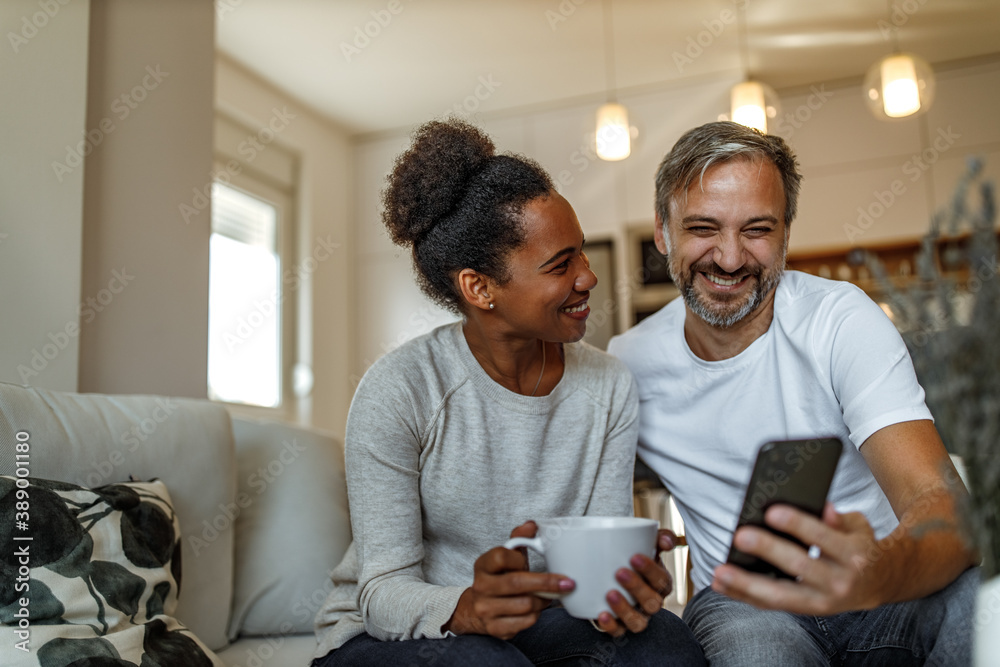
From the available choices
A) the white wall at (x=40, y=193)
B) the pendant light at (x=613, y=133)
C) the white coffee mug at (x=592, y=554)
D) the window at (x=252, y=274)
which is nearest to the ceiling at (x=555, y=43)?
the window at (x=252, y=274)

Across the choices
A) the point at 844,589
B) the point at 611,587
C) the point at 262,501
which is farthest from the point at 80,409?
the point at 844,589

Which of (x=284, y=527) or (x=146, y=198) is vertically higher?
(x=146, y=198)

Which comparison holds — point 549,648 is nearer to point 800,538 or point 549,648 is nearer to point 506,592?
point 506,592

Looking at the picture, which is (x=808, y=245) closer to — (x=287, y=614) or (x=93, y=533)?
(x=287, y=614)

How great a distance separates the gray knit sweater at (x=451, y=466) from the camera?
1.13 meters

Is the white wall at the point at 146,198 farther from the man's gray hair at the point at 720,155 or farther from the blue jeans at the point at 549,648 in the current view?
the man's gray hair at the point at 720,155

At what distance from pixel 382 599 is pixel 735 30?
135 inches

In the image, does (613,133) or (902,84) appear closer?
(902,84)

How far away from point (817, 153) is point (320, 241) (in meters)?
2.68

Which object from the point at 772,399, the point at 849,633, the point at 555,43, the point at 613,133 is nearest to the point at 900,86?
the point at 613,133

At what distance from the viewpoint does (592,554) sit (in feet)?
2.75

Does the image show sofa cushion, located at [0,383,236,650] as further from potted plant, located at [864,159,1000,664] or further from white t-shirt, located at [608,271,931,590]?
potted plant, located at [864,159,1000,664]

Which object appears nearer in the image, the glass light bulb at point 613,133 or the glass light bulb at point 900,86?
the glass light bulb at point 900,86

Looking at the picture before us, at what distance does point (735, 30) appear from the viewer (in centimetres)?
377
